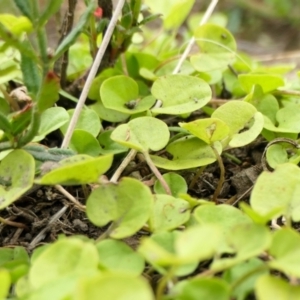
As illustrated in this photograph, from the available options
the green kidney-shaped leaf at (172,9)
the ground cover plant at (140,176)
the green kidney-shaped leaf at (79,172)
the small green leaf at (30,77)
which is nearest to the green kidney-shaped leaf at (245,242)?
the ground cover plant at (140,176)

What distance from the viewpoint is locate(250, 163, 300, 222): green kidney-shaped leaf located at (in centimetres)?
41

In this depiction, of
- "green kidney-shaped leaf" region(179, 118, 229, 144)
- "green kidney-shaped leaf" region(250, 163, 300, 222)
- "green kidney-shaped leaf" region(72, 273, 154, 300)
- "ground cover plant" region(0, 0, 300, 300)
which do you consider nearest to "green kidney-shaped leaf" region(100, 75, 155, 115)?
"ground cover plant" region(0, 0, 300, 300)

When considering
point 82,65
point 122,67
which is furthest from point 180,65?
point 82,65

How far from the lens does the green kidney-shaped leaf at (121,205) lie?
15.8 inches

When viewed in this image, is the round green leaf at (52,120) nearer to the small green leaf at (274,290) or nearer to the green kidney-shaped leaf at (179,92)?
the green kidney-shaped leaf at (179,92)

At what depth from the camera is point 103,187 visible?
42 centimetres

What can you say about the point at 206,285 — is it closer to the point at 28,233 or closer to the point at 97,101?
the point at 28,233

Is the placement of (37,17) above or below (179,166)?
above

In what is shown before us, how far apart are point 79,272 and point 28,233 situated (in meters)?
0.19

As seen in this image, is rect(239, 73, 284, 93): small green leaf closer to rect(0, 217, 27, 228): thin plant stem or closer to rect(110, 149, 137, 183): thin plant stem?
rect(110, 149, 137, 183): thin plant stem

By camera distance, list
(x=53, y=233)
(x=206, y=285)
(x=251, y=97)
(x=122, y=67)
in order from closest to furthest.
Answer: (x=206, y=285), (x=53, y=233), (x=251, y=97), (x=122, y=67)

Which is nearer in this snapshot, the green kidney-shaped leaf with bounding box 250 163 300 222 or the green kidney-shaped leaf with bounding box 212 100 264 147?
the green kidney-shaped leaf with bounding box 250 163 300 222

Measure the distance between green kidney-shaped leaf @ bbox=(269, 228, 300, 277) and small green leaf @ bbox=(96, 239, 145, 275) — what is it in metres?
0.10

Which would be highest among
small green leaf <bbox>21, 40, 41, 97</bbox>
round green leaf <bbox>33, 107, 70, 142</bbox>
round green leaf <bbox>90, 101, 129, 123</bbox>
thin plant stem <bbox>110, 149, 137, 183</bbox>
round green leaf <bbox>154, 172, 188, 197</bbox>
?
small green leaf <bbox>21, 40, 41, 97</bbox>
